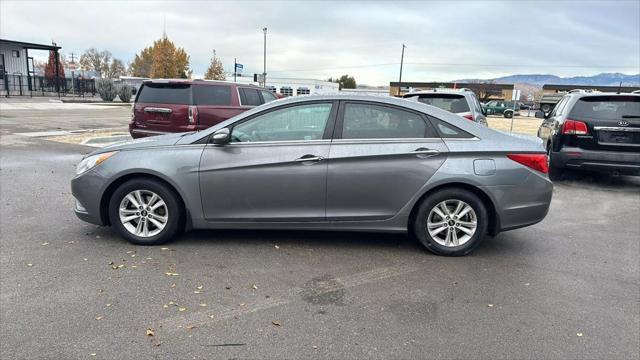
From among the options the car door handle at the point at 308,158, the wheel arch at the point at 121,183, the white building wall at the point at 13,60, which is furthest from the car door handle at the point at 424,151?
the white building wall at the point at 13,60

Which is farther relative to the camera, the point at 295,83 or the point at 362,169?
the point at 295,83

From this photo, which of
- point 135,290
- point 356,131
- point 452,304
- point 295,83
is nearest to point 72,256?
point 135,290

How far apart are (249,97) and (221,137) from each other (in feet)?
20.5

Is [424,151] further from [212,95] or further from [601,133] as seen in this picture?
[212,95]

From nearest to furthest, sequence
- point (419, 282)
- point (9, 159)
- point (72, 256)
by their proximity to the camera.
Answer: point (419, 282)
point (72, 256)
point (9, 159)

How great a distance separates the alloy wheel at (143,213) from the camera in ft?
15.9

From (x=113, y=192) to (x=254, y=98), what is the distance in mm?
6407

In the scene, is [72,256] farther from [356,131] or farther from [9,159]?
[9,159]

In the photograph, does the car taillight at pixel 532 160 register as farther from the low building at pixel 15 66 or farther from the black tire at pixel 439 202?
the low building at pixel 15 66

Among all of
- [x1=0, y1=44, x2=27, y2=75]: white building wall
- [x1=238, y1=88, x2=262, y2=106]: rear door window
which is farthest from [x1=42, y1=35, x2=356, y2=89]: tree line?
[x1=238, y1=88, x2=262, y2=106]: rear door window

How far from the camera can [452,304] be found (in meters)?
3.77

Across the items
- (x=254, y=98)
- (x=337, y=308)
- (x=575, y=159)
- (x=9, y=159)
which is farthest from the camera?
(x=254, y=98)

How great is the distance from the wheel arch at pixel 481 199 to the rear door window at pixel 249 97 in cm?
644

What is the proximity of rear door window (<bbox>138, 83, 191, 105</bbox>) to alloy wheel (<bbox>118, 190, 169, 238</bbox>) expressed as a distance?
4924 mm
